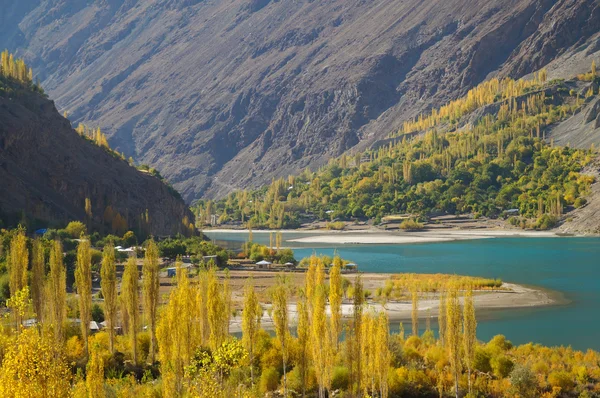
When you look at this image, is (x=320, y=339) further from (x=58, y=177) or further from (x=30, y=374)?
(x=58, y=177)

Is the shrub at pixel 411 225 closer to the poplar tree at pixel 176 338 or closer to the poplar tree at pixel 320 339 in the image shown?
the poplar tree at pixel 176 338

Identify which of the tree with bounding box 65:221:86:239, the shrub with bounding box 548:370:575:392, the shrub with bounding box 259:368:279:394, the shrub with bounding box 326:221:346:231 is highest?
the tree with bounding box 65:221:86:239

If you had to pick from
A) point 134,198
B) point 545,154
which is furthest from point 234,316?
point 545,154

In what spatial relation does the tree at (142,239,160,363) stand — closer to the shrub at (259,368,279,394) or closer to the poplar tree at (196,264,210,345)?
the poplar tree at (196,264,210,345)

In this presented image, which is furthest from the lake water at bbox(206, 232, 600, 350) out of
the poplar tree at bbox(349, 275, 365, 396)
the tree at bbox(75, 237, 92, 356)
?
the tree at bbox(75, 237, 92, 356)

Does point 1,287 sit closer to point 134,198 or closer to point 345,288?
point 345,288

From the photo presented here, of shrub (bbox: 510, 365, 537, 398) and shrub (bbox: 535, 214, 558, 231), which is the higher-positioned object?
shrub (bbox: 535, 214, 558, 231)

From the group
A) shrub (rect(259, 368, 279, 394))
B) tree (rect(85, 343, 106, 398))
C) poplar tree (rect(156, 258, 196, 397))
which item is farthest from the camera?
shrub (rect(259, 368, 279, 394))

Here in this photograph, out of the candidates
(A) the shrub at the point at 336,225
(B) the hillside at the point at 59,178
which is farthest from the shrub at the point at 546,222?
(B) the hillside at the point at 59,178
